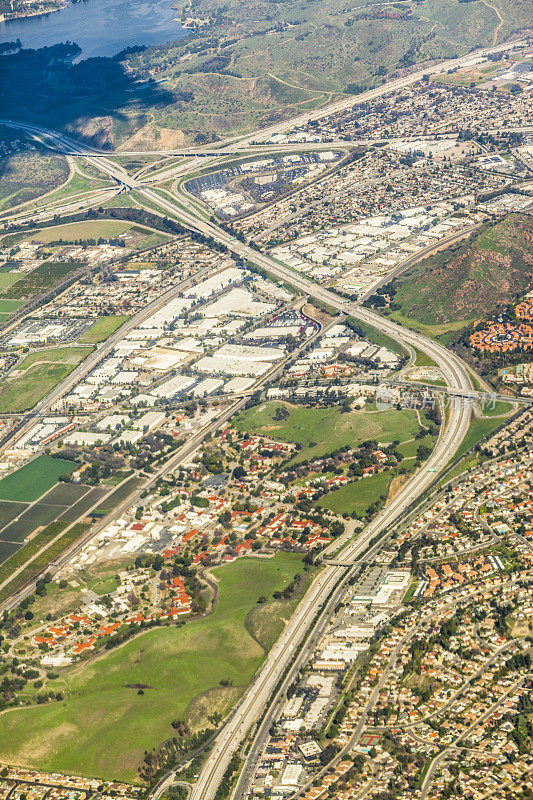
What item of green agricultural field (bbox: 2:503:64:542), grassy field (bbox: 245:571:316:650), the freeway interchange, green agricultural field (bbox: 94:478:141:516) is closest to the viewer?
the freeway interchange

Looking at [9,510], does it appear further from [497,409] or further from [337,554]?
[497,409]

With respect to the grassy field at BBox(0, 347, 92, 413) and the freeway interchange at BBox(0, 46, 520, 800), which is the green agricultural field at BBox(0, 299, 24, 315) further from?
the freeway interchange at BBox(0, 46, 520, 800)

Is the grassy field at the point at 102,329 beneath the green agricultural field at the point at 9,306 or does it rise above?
beneath

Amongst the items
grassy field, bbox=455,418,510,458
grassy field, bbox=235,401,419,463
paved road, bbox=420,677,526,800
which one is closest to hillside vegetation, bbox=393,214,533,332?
grassy field, bbox=235,401,419,463

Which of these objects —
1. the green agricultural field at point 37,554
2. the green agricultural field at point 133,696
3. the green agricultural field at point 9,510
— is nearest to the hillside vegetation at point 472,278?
the green agricultural field at point 37,554

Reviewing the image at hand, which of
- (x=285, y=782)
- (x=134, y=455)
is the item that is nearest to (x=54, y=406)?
(x=134, y=455)

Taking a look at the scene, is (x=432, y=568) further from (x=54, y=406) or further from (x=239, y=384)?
(x=54, y=406)

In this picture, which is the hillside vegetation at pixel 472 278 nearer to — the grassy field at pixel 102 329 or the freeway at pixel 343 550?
the freeway at pixel 343 550
